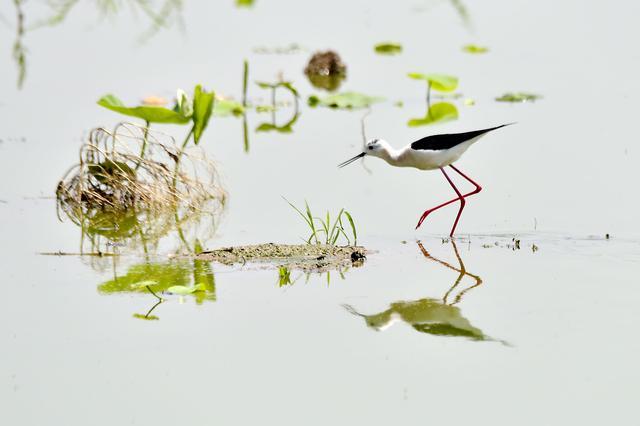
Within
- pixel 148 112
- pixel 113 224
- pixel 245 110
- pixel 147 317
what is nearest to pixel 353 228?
pixel 147 317

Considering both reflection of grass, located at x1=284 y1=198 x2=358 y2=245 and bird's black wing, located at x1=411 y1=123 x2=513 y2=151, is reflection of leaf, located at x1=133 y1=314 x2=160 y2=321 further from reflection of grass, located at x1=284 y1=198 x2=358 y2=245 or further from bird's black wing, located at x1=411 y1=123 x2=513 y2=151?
bird's black wing, located at x1=411 y1=123 x2=513 y2=151

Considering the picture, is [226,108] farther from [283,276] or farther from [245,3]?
[245,3]

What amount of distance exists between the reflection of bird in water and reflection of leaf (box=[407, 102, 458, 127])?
4938 mm

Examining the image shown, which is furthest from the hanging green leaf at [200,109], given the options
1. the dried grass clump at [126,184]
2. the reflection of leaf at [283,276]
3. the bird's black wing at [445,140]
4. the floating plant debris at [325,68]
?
the floating plant debris at [325,68]

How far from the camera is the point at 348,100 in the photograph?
496 inches

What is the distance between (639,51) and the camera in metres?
14.8

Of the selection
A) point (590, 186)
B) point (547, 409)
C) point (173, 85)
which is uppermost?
point (173, 85)

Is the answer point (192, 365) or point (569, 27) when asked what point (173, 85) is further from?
point (192, 365)

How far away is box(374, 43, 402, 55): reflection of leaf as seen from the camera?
609 inches

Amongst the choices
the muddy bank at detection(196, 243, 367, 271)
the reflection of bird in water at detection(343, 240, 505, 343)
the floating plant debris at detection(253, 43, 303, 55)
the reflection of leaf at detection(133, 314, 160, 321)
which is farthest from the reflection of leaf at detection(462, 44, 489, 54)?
the reflection of leaf at detection(133, 314, 160, 321)

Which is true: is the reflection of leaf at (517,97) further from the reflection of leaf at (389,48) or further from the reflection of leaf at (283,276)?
the reflection of leaf at (283,276)

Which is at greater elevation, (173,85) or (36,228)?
(173,85)

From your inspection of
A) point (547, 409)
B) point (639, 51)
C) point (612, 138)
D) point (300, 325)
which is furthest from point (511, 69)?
point (547, 409)

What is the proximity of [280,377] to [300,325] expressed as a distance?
765mm
